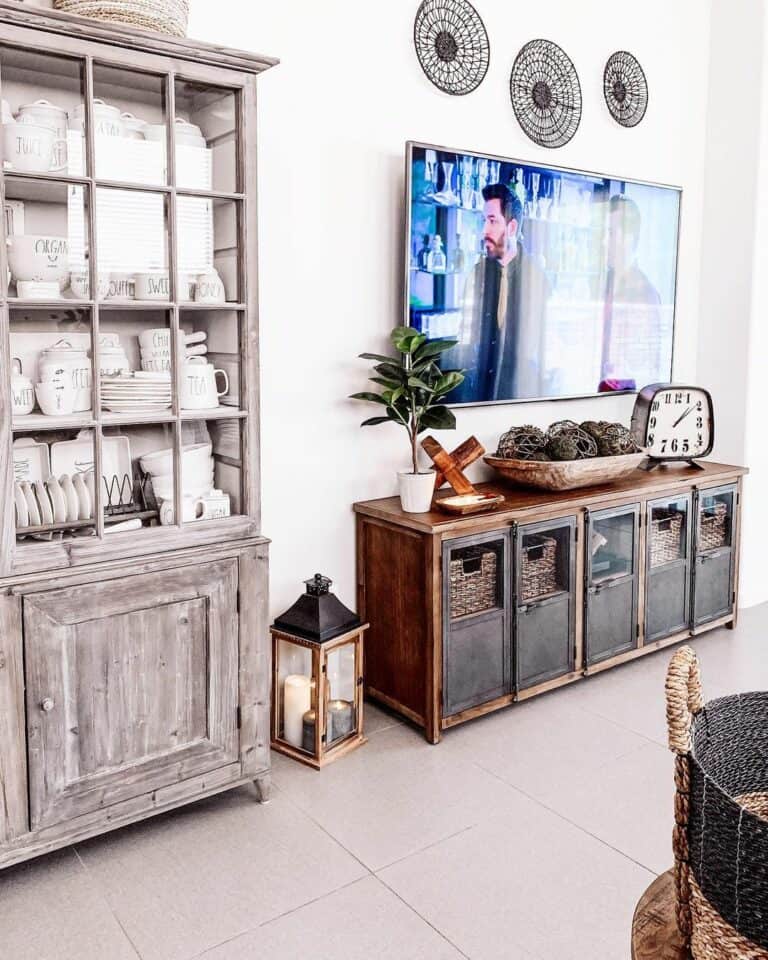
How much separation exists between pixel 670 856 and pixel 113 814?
1485 mm

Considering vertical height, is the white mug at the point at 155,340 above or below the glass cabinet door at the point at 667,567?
above

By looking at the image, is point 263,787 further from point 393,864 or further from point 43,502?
point 43,502

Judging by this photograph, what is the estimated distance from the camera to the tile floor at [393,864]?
207 cm

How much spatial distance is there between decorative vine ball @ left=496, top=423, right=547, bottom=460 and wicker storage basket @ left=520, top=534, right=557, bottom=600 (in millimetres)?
360

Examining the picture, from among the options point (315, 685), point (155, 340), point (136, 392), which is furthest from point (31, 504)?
point (315, 685)

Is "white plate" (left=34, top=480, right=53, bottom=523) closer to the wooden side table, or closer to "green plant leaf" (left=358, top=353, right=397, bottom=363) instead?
"green plant leaf" (left=358, top=353, right=397, bottom=363)

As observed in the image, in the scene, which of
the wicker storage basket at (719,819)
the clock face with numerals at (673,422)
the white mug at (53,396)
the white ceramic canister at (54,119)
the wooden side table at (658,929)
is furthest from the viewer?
the clock face with numerals at (673,422)

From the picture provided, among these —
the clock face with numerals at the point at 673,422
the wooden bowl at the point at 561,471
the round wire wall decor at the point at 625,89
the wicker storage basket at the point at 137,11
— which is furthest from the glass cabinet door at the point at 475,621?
the round wire wall decor at the point at 625,89

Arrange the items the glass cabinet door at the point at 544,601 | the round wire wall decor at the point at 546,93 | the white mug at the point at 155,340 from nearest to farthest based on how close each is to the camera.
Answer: the white mug at the point at 155,340 < the glass cabinet door at the point at 544,601 < the round wire wall decor at the point at 546,93

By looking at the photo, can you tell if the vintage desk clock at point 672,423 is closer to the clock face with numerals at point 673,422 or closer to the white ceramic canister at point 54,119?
the clock face with numerals at point 673,422

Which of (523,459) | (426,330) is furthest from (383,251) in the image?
(523,459)

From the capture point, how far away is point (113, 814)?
2387mm

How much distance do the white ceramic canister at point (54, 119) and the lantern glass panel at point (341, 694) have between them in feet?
5.38

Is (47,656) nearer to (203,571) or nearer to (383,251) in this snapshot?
(203,571)
